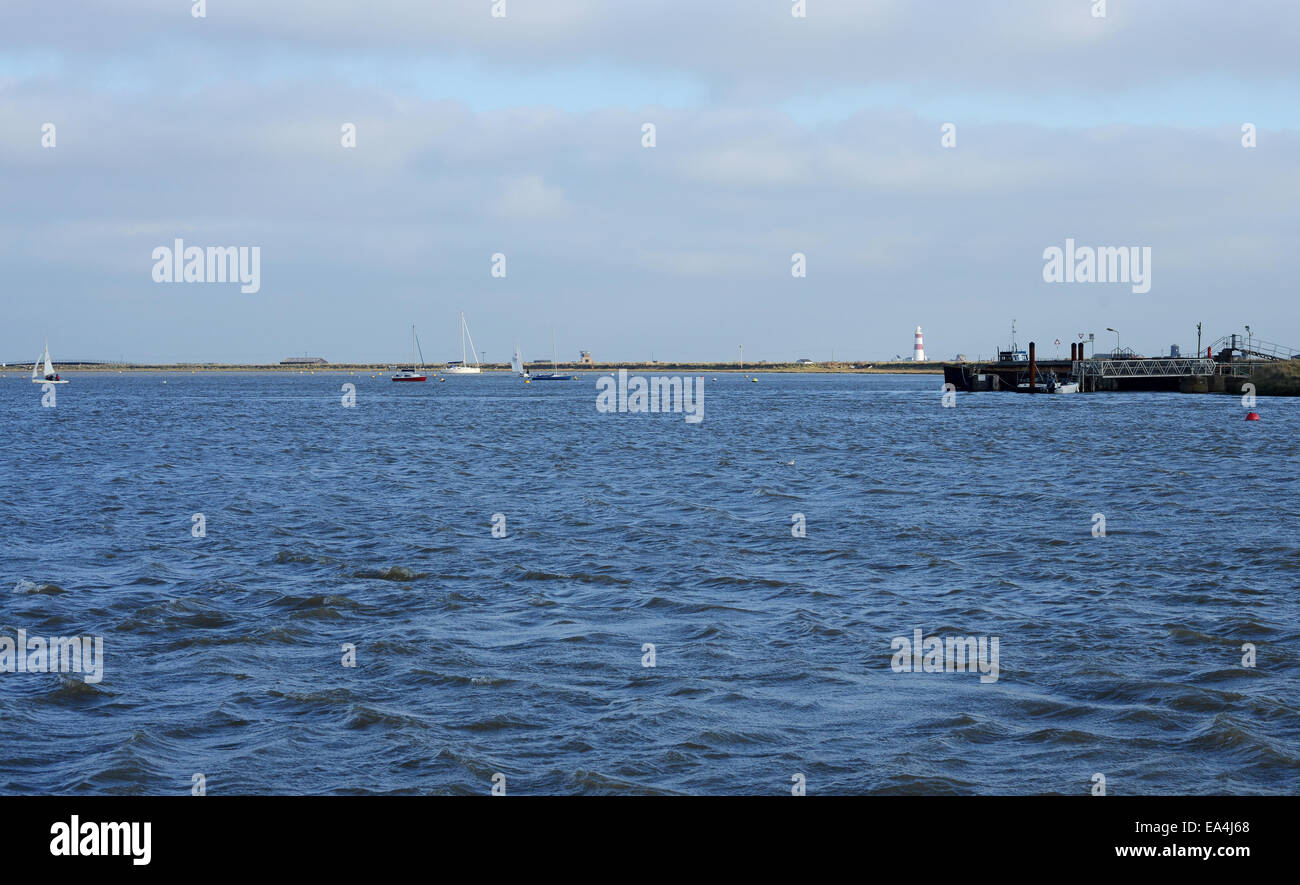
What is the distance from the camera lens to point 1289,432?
66812 millimetres

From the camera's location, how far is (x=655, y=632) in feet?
56.2

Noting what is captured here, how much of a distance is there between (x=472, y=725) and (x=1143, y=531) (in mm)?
20573
